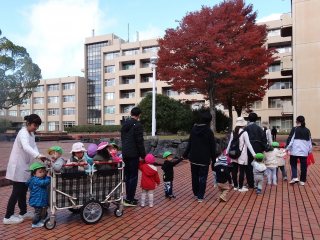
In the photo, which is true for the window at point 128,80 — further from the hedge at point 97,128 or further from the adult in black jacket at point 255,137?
the adult in black jacket at point 255,137

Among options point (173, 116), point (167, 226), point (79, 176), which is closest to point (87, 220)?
point (79, 176)

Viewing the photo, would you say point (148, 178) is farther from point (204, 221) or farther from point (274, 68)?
point (274, 68)

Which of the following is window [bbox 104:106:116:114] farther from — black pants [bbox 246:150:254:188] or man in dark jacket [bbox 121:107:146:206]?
man in dark jacket [bbox 121:107:146:206]

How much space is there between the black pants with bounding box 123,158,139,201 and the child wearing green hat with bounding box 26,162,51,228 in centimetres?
164

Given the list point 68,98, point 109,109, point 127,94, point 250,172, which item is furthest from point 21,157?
point 68,98

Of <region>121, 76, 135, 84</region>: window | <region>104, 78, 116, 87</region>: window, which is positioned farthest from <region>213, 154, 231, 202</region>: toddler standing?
<region>104, 78, 116, 87</region>: window

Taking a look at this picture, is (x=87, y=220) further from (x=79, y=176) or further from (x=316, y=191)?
(x=316, y=191)

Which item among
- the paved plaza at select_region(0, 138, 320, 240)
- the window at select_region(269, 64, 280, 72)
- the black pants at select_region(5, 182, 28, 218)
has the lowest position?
the paved plaza at select_region(0, 138, 320, 240)

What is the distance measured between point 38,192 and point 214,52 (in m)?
16.0

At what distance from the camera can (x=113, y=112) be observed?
65562 mm

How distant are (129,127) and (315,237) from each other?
11.6ft

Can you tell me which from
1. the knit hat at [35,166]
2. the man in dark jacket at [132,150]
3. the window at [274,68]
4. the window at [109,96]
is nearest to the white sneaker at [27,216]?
the knit hat at [35,166]

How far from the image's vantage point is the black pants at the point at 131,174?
6449 millimetres

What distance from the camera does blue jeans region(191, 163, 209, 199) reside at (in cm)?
686
